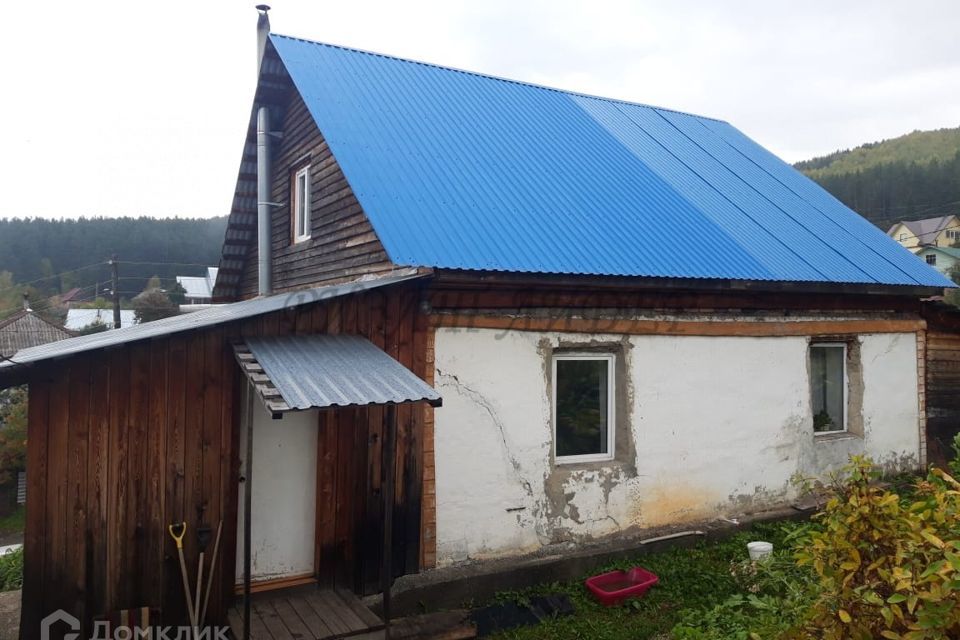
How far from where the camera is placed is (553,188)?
8.23 metres

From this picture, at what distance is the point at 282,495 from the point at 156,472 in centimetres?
104

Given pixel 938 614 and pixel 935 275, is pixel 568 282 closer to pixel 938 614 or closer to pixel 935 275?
pixel 938 614

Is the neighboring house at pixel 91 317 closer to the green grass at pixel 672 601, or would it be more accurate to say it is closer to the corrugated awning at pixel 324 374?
the corrugated awning at pixel 324 374

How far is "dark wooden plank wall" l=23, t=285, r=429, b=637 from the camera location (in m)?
4.62

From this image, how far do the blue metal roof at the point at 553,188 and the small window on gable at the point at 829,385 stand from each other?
1051mm

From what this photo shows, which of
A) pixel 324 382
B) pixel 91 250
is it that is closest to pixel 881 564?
pixel 324 382

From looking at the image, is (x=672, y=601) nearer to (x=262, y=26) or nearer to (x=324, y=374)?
(x=324, y=374)

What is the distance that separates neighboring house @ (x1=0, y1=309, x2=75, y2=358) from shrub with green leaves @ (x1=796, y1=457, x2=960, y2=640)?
3263 centimetres

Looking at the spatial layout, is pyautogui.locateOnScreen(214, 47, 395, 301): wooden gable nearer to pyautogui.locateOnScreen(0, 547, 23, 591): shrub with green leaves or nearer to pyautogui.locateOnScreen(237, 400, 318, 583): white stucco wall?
pyautogui.locateOnScreen(237, 400, 318, 583): white stucco wall

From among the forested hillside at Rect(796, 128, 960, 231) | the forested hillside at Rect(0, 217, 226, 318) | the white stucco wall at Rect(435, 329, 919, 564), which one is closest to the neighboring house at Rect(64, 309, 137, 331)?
the forested hillside at Rect(0, 217, 226, 318)

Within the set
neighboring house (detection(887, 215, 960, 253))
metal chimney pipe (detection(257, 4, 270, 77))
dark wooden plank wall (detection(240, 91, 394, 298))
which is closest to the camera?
dark wooden plank wall (detection(240, 91, 394, 298))

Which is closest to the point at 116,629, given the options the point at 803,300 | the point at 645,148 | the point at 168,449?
the point at 168,449
